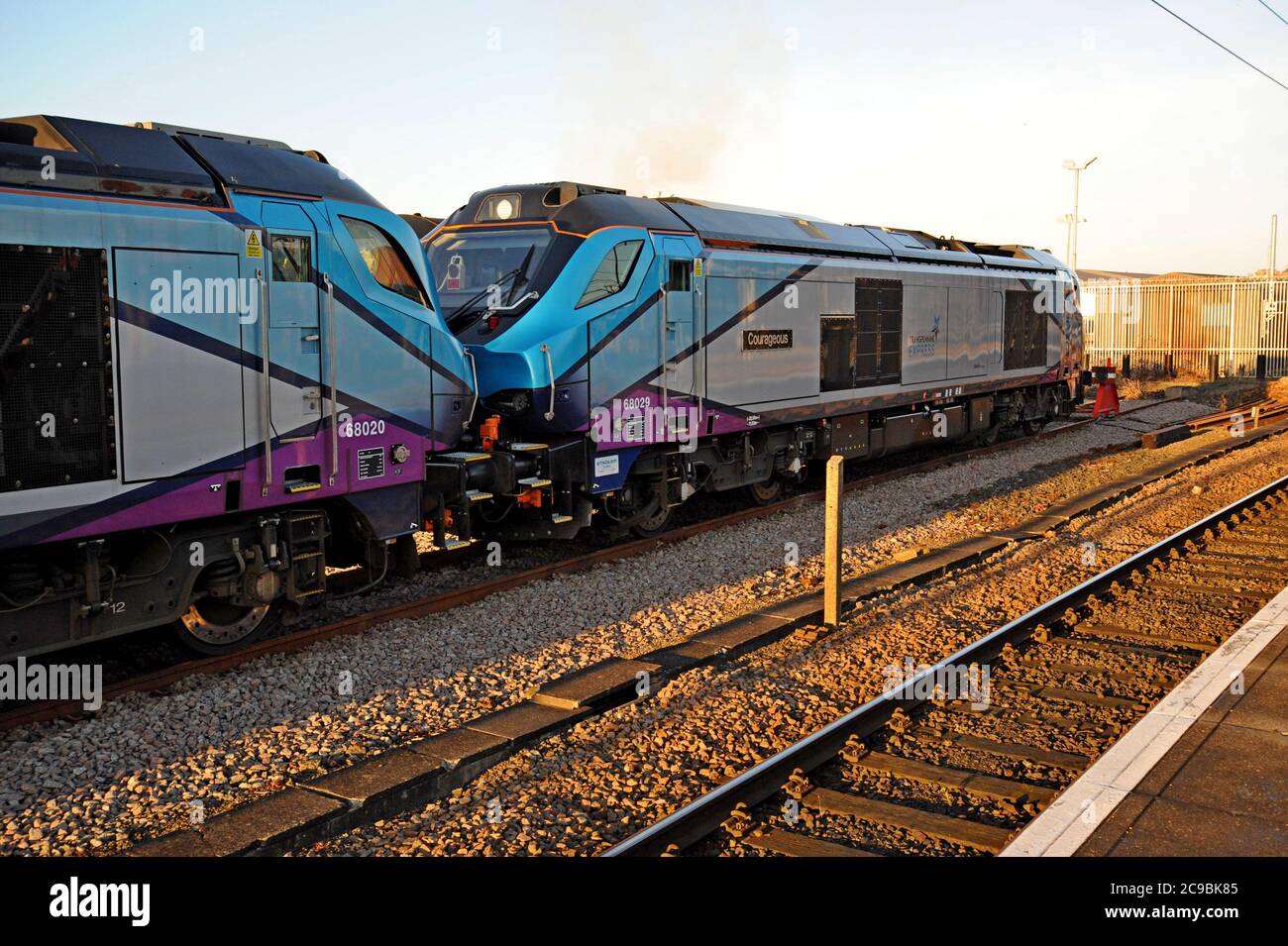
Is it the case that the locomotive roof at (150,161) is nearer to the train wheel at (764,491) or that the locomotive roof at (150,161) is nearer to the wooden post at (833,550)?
the wooden post at (833,550)

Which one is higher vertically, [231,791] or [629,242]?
[629,242]

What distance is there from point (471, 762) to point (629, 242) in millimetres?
6921

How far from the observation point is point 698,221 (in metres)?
13.1

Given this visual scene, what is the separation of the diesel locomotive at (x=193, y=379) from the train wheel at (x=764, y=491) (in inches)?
264

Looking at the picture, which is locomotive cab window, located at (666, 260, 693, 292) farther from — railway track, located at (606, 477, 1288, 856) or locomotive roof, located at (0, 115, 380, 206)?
railway track, located at (606, 477, 1288, 856)

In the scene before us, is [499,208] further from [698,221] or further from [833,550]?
[833,550]

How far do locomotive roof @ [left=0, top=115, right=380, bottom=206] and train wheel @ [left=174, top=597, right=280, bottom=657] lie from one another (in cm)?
303

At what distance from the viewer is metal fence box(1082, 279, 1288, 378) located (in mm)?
41750

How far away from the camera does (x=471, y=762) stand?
6285 millimetres
